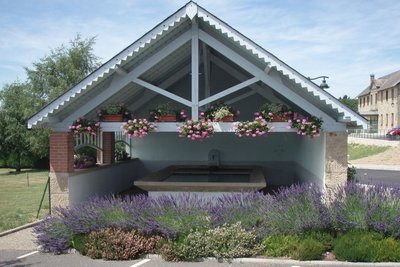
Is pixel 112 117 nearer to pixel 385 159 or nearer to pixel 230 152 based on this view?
pixel 230 152

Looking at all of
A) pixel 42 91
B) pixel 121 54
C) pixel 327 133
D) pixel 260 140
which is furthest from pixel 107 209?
pixel 42 91

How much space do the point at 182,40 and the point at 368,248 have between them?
5.27m

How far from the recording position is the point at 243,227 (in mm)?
7926

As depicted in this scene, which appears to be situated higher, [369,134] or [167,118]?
[167,118]

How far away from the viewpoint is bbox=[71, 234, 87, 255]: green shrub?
8.02 m

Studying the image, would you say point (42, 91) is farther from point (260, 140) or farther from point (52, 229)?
point (52, 229)

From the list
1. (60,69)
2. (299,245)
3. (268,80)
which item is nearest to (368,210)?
(299,245)

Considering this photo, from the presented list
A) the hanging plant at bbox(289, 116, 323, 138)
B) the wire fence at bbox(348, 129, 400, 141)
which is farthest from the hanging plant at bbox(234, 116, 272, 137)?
the wire fence at bbox(348, 129, 400, 141)

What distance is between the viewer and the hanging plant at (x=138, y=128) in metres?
9.46

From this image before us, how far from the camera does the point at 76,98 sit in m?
9.28

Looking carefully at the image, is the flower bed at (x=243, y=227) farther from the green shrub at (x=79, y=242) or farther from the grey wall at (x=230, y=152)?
the grey wall at (x=230, y=152)

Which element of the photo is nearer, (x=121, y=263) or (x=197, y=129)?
(x=121, y=263)

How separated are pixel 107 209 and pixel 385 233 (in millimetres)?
4835

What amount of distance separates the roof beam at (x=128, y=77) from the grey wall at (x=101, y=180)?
1405 mm
